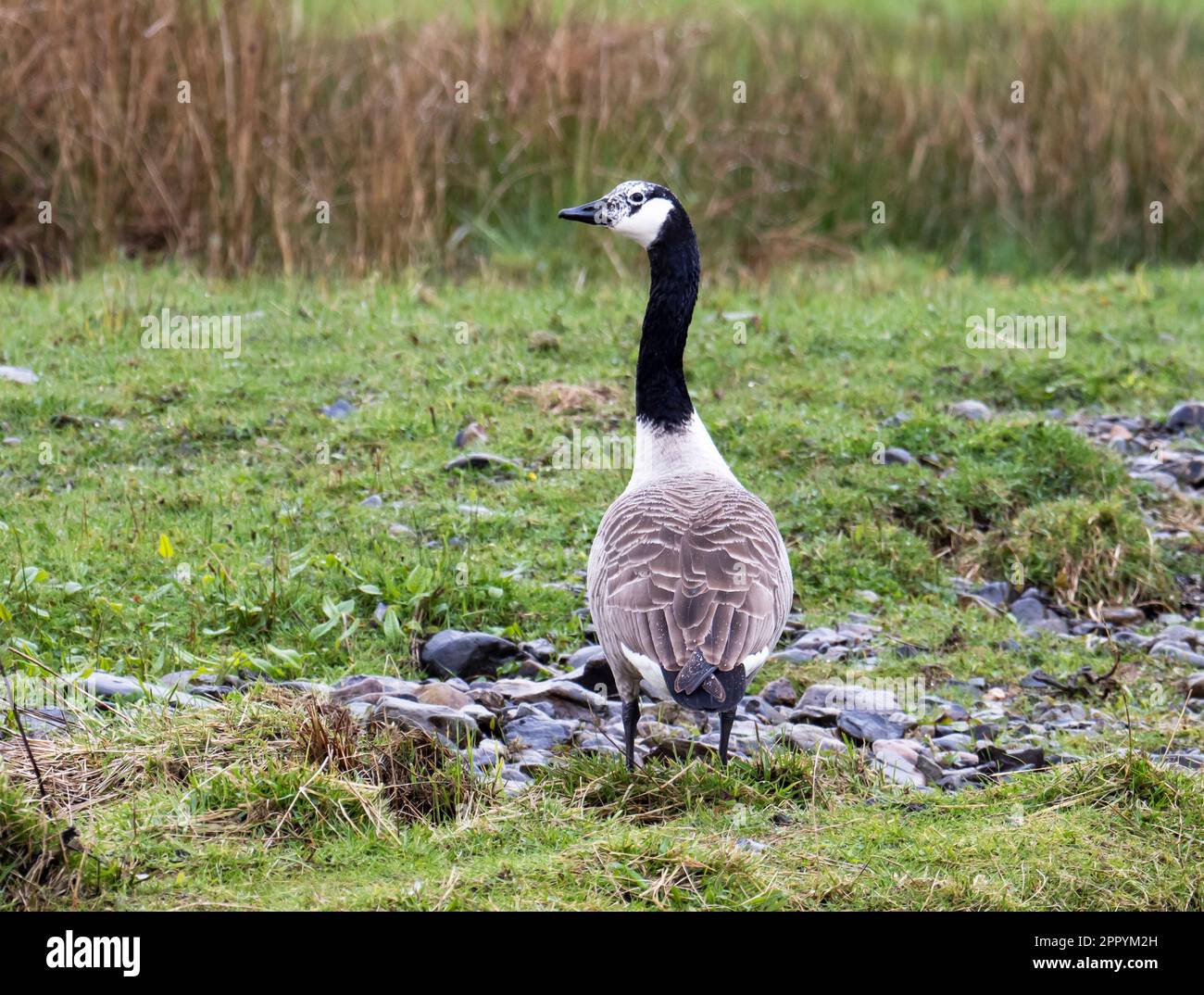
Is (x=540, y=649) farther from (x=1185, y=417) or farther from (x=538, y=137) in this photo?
(x=538, y=137)

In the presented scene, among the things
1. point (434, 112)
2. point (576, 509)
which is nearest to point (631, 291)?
point (434, 112)

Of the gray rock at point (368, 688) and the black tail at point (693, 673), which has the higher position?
the black tail at point (693, 673)

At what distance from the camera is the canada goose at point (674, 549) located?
492 cm

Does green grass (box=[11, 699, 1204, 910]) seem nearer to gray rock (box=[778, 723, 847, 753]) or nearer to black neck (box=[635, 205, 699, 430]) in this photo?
gray rock (box=[778, 723, 847, 753])

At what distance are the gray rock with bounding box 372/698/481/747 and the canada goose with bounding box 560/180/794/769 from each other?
61 centimetres

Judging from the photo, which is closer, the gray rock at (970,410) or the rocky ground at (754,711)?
the rocky ground at (754,711)

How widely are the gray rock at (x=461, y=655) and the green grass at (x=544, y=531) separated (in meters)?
0.17

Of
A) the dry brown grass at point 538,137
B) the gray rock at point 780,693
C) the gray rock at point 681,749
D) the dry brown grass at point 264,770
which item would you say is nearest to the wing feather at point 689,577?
the gray rock at point 681,749

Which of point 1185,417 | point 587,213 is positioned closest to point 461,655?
point 587,213

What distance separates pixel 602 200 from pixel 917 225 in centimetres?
852

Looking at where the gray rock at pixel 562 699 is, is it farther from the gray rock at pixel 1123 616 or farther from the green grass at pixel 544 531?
the gray rock at pixel 1123 616

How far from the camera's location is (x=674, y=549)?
17.5 feet

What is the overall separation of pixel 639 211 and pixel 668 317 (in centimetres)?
48

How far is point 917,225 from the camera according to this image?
1448cm
